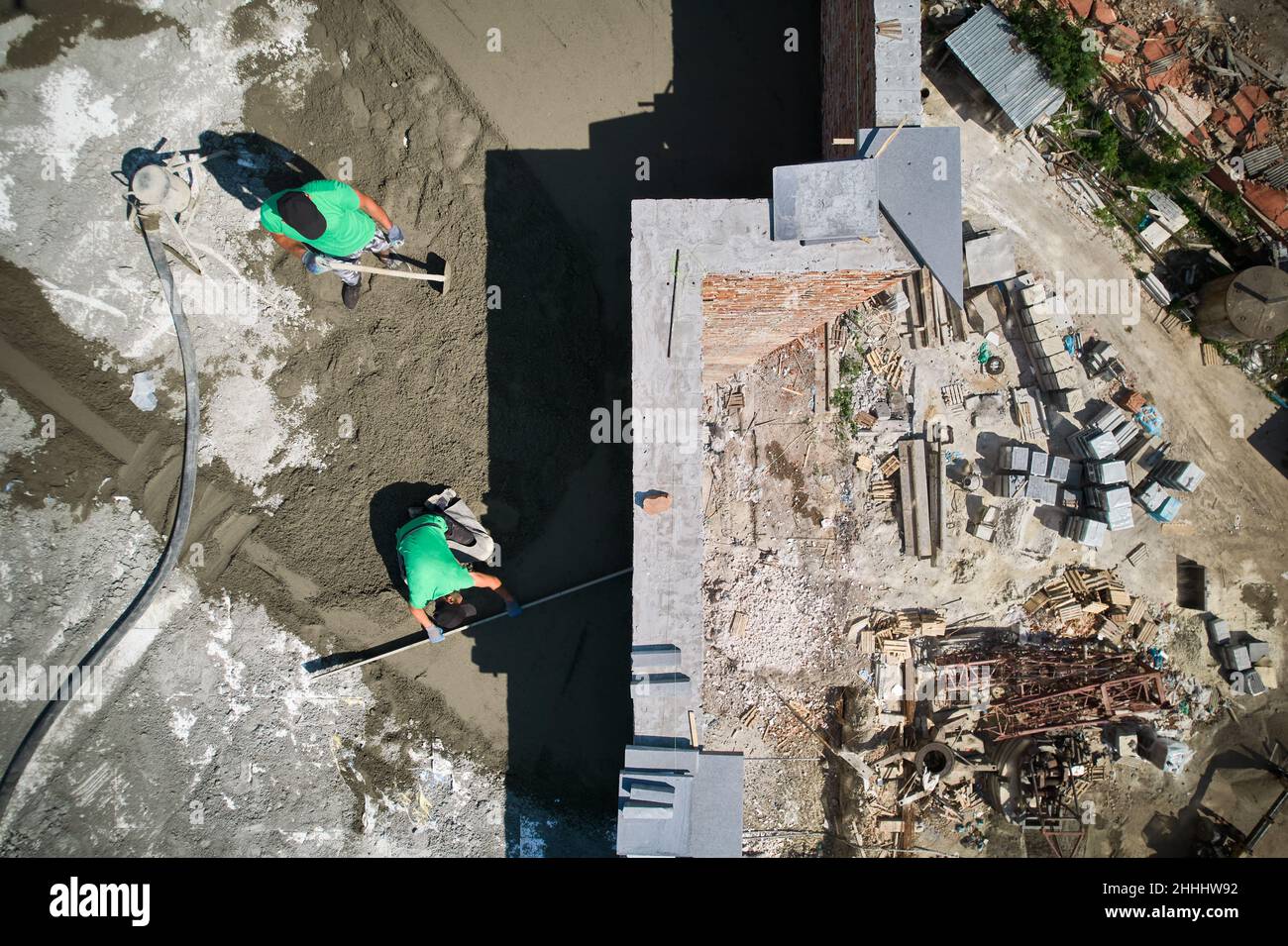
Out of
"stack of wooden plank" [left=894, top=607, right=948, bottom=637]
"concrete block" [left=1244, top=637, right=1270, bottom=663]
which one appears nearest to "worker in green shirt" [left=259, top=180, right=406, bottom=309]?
"stack of wooden plank" [left=894, top=607, right=948, bottom=637]

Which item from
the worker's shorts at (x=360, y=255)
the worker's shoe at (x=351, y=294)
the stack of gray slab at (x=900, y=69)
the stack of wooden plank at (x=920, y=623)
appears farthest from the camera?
the stack of wooden plank at (x=920, y=623)

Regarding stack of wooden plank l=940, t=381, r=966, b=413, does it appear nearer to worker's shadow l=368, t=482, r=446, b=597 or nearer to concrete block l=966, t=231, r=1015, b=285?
concrete block l=966, t=231, r=1015, b=285

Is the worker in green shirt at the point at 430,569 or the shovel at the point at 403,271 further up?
the shovel at the point at 403,271

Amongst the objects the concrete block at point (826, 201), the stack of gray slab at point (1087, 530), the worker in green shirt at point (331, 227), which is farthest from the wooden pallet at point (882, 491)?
the worker in green shirt at point (331, 227)

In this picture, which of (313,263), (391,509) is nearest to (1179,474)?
(391,509)

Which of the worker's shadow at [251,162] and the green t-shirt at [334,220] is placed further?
the worker's shadow at [251,162]

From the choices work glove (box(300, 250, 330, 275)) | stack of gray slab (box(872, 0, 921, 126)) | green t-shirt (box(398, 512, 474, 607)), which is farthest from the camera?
work glove (box(300, 250, 330, 275))

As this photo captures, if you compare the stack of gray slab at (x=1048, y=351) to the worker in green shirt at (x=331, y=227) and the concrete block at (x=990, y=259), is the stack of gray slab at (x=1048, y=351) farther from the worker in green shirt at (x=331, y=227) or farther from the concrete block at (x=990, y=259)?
the worker in green shirt at (x=331, y=227)
